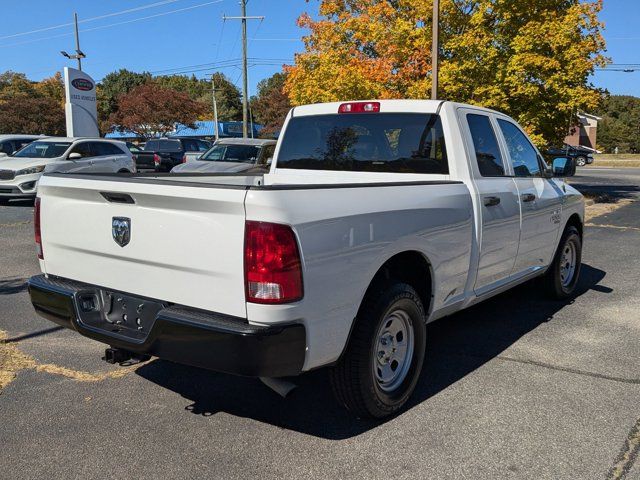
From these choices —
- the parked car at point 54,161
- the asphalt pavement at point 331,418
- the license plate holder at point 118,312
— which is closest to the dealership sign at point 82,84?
the parked car at point 54,161

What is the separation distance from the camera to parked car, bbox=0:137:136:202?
1365cm

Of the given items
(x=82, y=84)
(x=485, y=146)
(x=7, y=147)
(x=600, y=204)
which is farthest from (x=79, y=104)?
(x=485, y=146)

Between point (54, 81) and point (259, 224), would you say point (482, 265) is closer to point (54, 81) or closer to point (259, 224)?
point (259, 224)

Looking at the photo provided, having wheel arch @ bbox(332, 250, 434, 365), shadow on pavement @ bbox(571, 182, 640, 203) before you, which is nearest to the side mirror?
wheel arch @ bbox(332, 250, 434, 365)

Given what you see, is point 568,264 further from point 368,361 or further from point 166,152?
point 166,152

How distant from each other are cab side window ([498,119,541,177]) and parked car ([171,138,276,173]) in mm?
9336

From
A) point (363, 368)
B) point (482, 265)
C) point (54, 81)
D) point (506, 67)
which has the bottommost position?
point (363, 368)

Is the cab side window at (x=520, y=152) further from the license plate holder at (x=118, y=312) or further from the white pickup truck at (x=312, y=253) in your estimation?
the license plate holder at (x=118, y=312)

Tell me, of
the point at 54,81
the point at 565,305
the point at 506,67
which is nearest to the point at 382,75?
the point at 506,67

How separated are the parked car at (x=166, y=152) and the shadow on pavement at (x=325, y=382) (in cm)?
1842

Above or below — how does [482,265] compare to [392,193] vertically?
below

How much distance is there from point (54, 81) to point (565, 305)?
2810 inches

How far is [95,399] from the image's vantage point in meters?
3.72

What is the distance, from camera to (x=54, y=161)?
14.0 m
